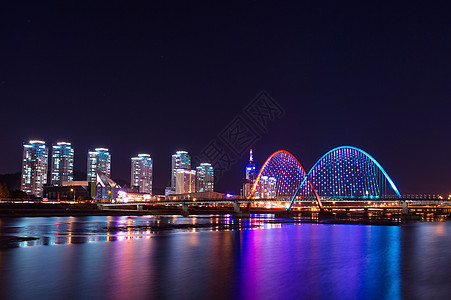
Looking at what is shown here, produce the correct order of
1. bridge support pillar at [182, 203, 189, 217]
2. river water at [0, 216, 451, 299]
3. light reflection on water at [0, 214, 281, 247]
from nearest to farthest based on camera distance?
river water at [0, 216, 451, 299] < light reflection on water at [0, 214, 281, 247] < bridge support pillar at [182, 203, 189, 217]

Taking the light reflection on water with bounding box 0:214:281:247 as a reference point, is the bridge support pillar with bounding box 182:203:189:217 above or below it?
above

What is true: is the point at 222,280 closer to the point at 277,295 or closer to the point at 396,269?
the point at 277,295

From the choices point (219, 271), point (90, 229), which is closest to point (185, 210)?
point (90, 229)

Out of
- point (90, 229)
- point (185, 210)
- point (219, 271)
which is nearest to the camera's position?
point (219, 271)

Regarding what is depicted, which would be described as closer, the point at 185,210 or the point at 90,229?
the point at 90,229

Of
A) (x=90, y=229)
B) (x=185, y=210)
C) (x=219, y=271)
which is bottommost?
(x=219, y=271)

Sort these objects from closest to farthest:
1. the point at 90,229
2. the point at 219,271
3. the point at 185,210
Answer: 1. the point at 219,271
2. the point at 90,229
3. the point at 185,210

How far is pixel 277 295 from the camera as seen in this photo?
1423 centimetres

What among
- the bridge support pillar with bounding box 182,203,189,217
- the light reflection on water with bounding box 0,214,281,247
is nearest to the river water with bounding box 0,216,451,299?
the light reflection on water with bounding box 0,214,281,247

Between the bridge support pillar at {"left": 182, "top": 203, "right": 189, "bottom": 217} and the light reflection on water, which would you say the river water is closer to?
Result: the light reflection on water

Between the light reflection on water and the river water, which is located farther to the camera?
the light reflection on water

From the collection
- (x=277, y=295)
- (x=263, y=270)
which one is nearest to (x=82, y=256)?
(x=263, y=270)

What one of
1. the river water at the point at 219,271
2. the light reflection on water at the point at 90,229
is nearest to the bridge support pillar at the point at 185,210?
the light reflection on water at the point at 90,229

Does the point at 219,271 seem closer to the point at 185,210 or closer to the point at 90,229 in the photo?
the point at 90,229
